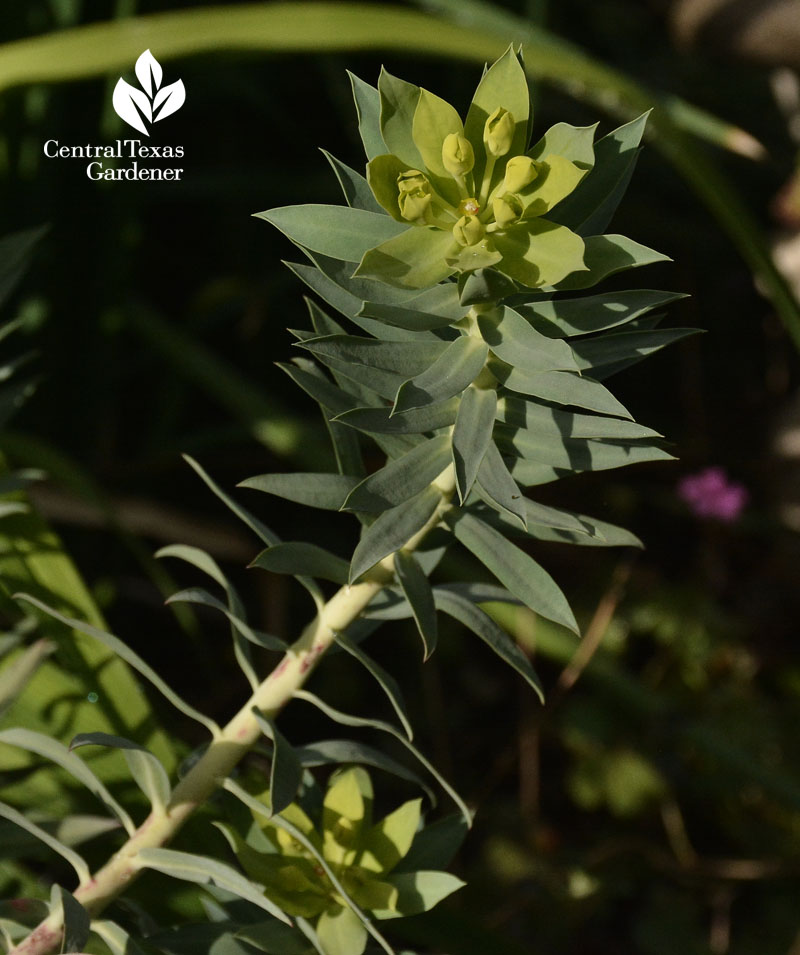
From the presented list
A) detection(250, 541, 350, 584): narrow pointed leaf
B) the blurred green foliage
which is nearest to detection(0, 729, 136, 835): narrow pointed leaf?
detection(250, 541, 350, 584): narrow pointed leaf

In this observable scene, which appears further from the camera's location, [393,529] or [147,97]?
[147,97]

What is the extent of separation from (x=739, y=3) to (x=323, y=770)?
1.14 m

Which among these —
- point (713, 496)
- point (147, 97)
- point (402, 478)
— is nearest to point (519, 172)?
point (402, 478)

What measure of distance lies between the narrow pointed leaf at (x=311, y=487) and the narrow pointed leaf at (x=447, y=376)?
64 mm

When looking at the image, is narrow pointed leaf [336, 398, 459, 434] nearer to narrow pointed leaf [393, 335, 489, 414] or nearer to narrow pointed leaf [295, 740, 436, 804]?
narrow pointed leaf [393, 335, 489, 414]

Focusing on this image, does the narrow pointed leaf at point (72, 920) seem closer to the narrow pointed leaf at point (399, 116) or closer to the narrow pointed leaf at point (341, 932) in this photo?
the narrow pointed leaf at point (341, 932)

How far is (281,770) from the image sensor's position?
0.33 m

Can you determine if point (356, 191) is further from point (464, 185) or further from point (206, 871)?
point (206, 871)

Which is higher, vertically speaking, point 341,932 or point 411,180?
point 411,180

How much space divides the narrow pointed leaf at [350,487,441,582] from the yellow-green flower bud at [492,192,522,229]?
106 millimetres

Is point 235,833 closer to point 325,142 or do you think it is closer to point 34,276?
point 34,276

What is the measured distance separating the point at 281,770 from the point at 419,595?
8 centimetres

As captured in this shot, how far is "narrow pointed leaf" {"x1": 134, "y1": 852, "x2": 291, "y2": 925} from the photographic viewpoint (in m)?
0.33

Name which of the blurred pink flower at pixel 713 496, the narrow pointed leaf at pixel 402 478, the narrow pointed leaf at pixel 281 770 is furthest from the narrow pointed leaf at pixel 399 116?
the blurred pink flower at pixel 713 496
